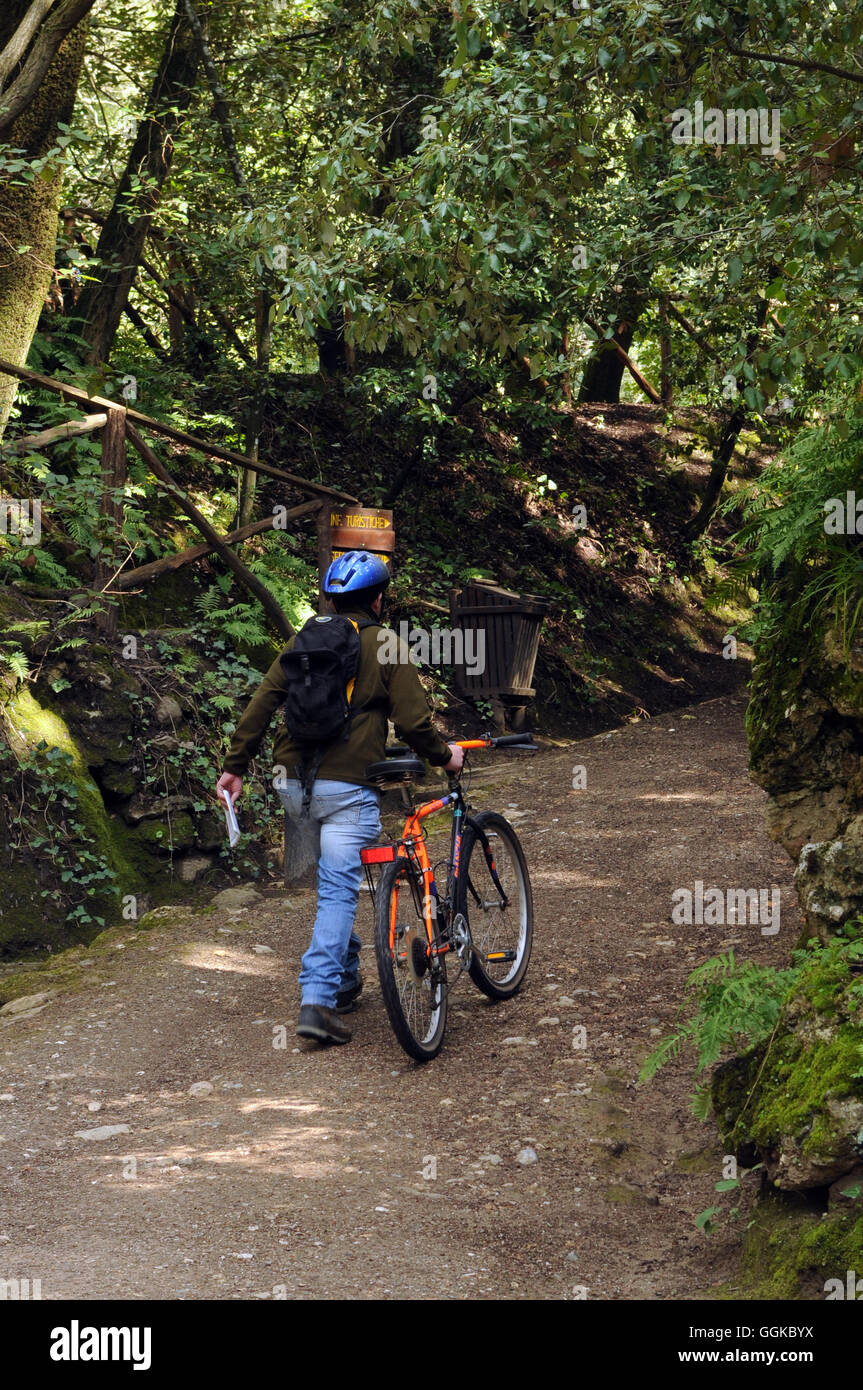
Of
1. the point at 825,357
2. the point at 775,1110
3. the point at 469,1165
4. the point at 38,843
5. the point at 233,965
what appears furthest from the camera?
the point at 38,843

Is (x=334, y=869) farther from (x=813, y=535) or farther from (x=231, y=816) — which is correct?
(x=813, y=535)

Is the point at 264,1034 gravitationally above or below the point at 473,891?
below

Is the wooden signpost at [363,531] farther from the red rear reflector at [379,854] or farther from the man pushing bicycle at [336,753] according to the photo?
the red rear reflector at [379,854]

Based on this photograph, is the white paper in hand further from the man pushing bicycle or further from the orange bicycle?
the orange bicycle

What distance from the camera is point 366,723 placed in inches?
218

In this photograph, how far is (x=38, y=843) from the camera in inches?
309

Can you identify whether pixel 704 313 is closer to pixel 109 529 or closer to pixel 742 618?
pixel 109 529

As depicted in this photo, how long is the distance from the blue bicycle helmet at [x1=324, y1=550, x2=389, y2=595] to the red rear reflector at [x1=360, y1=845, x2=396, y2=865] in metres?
1.18

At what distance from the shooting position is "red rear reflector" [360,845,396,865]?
17.6 feet

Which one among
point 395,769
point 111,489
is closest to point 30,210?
point 111,489

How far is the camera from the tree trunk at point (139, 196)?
12.1 meters

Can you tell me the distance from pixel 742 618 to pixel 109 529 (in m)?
11.7

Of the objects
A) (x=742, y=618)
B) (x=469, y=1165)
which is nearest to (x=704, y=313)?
(x=469, y=1165)

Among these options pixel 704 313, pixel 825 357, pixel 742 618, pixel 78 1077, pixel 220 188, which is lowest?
pixel 78 1077
